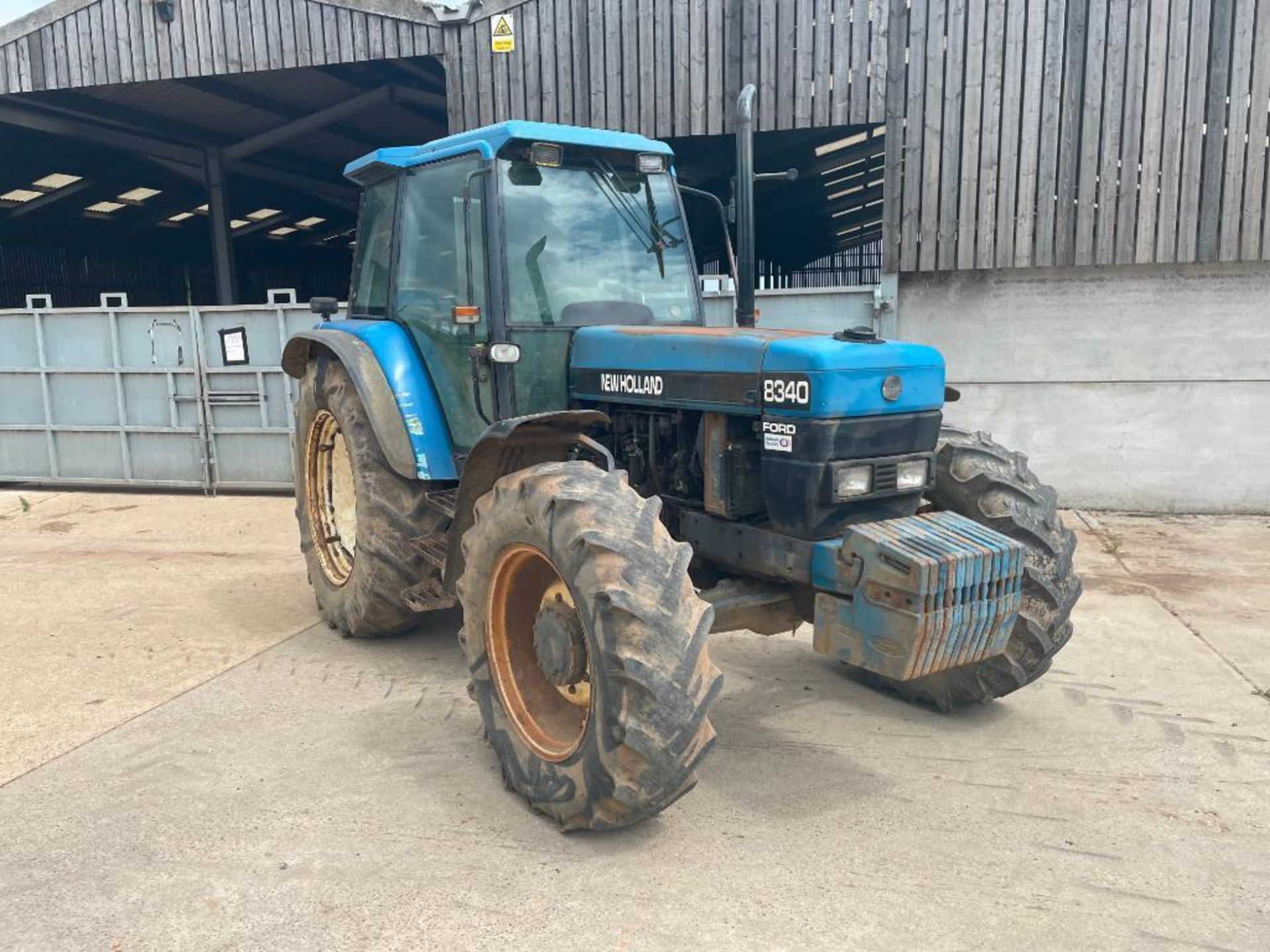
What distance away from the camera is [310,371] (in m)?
5.11

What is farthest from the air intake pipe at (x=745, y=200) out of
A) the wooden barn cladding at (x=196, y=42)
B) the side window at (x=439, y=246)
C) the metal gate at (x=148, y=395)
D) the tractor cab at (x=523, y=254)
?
the wooden barn cladding at (x=196, y=42)

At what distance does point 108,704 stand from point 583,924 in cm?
266

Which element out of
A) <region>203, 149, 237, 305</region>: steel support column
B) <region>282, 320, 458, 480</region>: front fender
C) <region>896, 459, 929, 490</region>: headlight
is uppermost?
<region>203, 149, 237, 305</region>: steel support column

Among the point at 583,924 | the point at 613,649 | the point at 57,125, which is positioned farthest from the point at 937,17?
the point at 57,125

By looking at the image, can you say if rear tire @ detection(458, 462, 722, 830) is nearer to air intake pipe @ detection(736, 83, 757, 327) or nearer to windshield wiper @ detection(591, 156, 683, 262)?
air intake pipe @ detection(736, 83, 757, 327)

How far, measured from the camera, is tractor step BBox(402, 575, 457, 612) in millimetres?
4352

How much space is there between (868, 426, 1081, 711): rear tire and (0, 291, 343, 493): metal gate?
6.79 meters

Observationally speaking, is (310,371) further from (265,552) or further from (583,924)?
(583,924)

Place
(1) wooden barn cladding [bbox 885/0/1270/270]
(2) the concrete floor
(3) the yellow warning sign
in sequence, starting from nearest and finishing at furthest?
(2) the concrete floor, (1) wooden barn cladding [bbox 885/0/1270/270], (3) the yellow warning sign

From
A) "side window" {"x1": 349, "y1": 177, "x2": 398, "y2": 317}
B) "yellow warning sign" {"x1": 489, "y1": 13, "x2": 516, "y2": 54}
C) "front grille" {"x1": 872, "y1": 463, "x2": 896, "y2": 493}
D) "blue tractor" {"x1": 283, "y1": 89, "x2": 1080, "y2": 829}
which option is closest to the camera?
"blue tractor" {"x1": 283, "y1": 89, "x2": 1080, "y2": 829}

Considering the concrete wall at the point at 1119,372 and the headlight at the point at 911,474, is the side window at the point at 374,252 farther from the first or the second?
the concrete wall at the point at 1119,372

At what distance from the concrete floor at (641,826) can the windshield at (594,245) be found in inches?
67.9

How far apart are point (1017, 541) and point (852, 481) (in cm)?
72

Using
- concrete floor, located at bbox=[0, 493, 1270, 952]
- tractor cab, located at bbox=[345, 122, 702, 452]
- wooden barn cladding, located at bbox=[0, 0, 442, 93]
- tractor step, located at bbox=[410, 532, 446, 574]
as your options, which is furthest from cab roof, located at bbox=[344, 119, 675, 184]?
wooden barn cladding, located at bbox=[0, 0, 442, 93]
